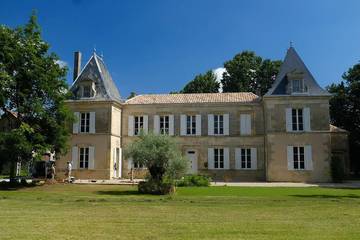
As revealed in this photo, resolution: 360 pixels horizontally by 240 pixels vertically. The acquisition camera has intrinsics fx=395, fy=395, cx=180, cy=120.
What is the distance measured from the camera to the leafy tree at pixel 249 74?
4772cm

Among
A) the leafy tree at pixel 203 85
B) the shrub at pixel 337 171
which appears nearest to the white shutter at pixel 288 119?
the shrub at pixel 337 171

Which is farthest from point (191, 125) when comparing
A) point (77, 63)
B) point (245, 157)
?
point (77, 63)

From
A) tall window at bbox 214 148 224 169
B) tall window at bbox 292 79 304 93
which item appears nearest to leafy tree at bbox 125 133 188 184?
tall window at bbox 214 148 224 169

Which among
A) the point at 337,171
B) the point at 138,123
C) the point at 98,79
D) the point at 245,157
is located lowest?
the point at 337,171

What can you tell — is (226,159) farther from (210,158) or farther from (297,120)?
(297,120)

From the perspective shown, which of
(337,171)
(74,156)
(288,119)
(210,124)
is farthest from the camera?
(210,124)

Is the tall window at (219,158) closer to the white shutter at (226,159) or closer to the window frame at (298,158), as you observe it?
the white shutter at (226,159)

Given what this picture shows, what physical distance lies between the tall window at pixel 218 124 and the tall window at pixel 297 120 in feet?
18.2

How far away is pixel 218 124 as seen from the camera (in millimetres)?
31891

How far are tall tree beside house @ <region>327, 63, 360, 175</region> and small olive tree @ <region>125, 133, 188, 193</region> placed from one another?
26.0 m

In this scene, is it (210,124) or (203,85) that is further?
(203,85)

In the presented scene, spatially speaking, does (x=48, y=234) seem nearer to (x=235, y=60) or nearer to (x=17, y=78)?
(x=17, y=78)

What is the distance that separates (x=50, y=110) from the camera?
24.4 metres

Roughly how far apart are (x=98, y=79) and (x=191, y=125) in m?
8.55
